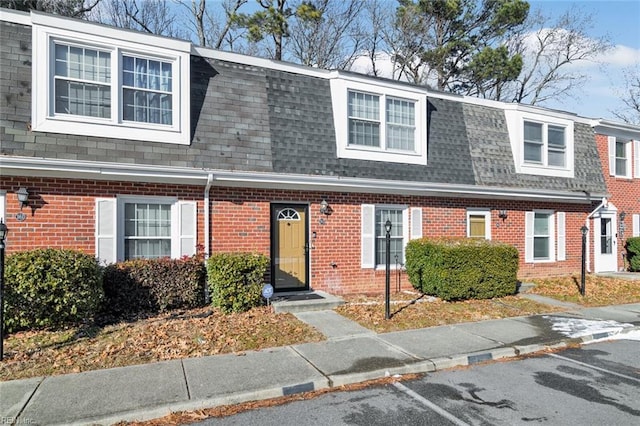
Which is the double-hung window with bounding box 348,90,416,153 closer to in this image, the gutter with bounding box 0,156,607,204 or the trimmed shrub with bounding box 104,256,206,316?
the gutter with bounding box 0,156,607,204

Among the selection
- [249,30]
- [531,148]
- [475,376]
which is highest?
[249,30]

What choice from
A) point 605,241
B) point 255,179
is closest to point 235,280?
point 255,179

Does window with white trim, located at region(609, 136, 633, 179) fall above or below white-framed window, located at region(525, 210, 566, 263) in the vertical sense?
above

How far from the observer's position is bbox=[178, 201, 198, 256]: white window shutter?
887 centimetres

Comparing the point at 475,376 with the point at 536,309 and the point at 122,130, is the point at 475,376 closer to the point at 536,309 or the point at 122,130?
the point at 536,309

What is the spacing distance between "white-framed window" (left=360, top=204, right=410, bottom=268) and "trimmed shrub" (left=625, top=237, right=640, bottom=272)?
998 cm

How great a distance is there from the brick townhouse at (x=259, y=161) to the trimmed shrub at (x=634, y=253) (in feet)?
10.6

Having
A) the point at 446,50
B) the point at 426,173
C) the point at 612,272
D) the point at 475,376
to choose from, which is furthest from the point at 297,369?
the point at 446,50

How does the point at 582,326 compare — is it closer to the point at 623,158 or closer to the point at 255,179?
the point at 255,179

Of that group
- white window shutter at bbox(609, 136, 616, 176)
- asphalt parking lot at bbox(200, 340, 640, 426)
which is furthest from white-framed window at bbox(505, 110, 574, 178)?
asphalt parking lot at bbox(200, 340, 640, 426)

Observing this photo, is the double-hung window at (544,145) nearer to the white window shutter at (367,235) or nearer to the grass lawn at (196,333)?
the grass lawn at (196,333)

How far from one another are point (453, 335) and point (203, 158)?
5.94 m

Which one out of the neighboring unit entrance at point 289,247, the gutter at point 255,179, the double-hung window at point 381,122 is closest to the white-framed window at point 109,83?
the gutter at point 255,179

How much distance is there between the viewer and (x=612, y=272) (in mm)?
15445
